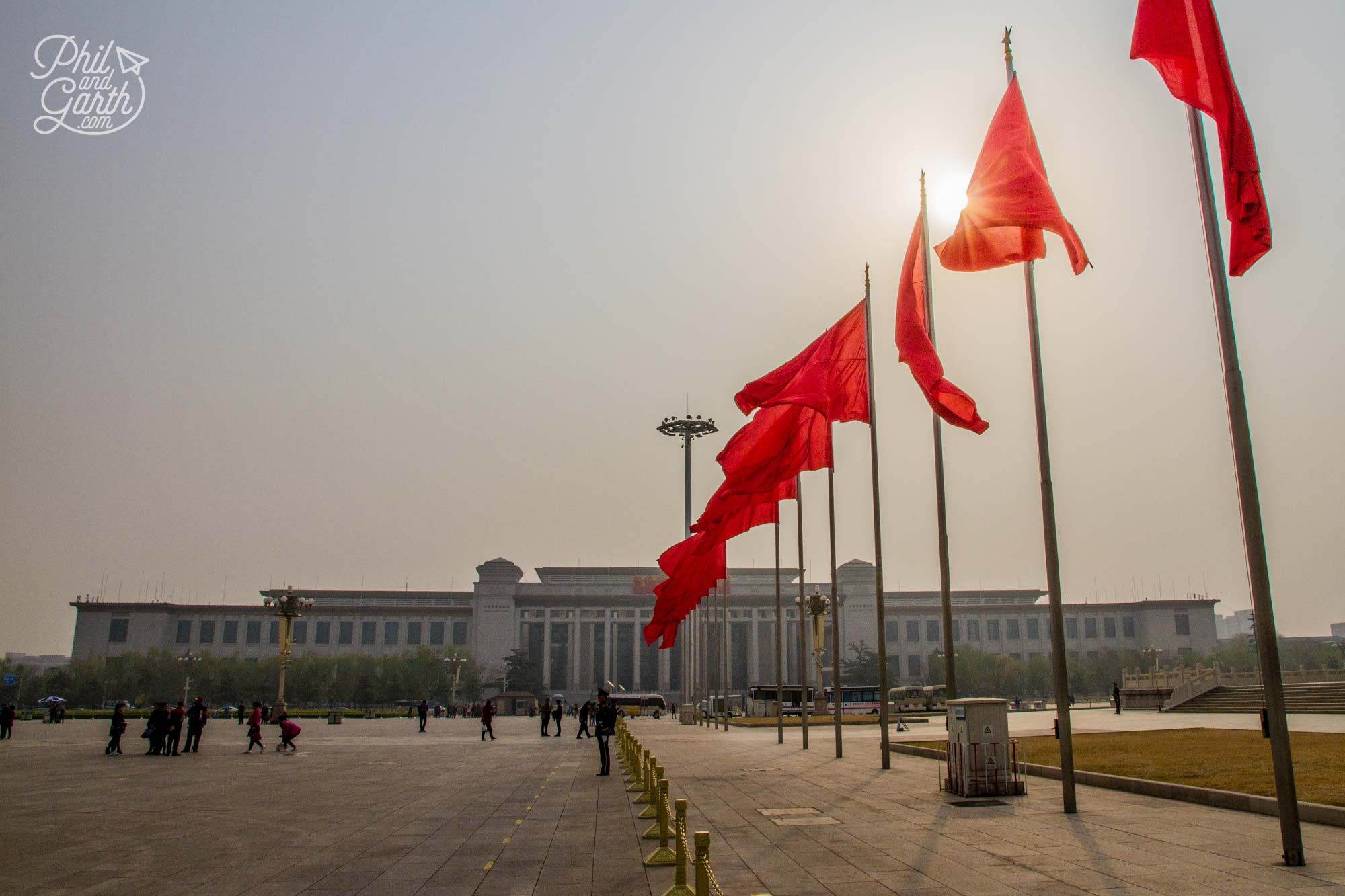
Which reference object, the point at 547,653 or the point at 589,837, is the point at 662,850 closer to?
the point at 589,837

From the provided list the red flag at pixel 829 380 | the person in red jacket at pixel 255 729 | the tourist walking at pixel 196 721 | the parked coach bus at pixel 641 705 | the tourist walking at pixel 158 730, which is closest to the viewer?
the red flag at pixel 829 380

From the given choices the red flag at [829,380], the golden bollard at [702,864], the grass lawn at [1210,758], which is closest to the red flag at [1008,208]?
the red flag at [829,380]

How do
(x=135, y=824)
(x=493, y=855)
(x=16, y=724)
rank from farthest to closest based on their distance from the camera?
(x=16, y=724) < (x=135, y=824) < (x=493, y=855)

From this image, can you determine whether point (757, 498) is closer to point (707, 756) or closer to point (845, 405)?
point (845, 405)

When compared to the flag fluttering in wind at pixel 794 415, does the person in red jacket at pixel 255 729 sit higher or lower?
lower

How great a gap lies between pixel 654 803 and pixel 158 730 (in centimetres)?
2213

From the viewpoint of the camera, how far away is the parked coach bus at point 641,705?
85.1 meters

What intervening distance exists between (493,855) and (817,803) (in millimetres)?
6364

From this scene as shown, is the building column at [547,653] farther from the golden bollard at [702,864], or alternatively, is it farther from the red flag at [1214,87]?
the golden bollard at [702,864]

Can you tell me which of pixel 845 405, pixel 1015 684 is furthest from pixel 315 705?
pixel 845 405

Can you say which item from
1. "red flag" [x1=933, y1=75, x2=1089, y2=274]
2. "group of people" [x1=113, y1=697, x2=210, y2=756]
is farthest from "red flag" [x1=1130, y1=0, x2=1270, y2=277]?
"group of people" [x1=113, y1=697, x2=210, y2=756]

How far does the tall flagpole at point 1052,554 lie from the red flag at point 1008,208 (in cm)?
39

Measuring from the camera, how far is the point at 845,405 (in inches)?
862

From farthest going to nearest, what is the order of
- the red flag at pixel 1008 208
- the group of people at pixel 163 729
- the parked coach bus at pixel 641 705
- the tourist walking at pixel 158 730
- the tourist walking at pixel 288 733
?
the parked coach bus at pixel 641 705, the tourist walking at pixel 288 733, the group of people at pixel 163 729, the tourist walking at pixel 158 730, the red flag at pixel 1008 208
